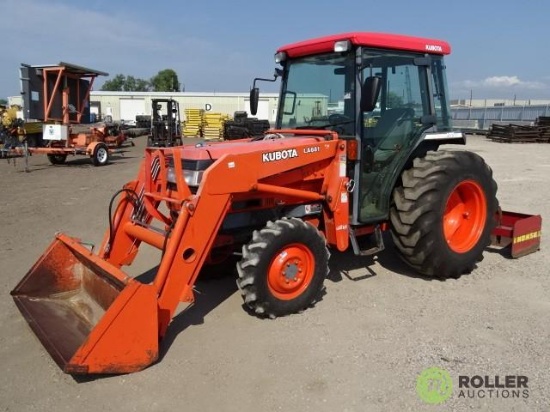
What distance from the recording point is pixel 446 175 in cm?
482

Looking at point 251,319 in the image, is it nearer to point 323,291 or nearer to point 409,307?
point 323,291

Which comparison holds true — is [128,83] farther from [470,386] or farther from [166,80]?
[470,386]

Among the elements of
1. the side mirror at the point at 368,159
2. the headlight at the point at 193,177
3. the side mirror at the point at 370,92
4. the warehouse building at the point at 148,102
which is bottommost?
the headlight at the point at 193,177

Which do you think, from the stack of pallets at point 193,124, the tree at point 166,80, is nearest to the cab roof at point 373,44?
the stack of pallets at point 193,124

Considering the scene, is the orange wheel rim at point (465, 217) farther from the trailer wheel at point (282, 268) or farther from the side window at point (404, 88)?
the trailer wheel at point (282, 268)

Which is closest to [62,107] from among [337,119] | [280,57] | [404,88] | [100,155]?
[100,155]

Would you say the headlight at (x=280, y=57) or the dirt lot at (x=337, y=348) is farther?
the headlight at (x=280, y=57)


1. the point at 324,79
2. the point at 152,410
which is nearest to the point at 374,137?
the point at 324,79

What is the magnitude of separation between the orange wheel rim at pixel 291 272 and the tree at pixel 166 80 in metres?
81.1

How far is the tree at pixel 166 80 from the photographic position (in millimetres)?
82500

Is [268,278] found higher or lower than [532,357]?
higher

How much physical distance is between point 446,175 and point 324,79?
1586 millimetres

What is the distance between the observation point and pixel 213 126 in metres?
31.5

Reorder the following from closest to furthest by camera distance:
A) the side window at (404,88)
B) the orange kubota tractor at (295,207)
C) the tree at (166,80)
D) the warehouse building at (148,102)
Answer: the orange kubota tractor at (295,207)
the side window at (404,88)
the warehouse building at (148,102)
the tree at (166,80)
